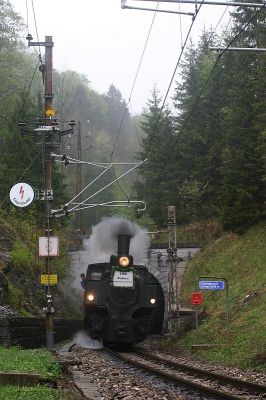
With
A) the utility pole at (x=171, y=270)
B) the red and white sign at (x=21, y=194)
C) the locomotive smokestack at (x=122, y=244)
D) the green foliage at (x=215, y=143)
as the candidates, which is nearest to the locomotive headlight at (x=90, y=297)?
the locomotive smokestack at (x=122, y=244)

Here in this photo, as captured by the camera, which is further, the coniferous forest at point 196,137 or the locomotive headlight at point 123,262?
the coniferous forest at point 196,137

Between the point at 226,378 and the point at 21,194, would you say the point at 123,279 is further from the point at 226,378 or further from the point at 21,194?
the point at 226,378

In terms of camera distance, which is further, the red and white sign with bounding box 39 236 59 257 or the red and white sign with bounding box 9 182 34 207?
the red and white sign with bounding box 9 182 34 207

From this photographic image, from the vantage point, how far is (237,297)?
24500mm

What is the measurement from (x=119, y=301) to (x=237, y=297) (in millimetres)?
5121

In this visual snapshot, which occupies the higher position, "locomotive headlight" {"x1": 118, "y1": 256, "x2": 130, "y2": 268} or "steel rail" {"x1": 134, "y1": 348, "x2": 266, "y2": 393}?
"locomotive headlight" {"x1": 118, "y1": 256, "x2": 130, "y2": 268}

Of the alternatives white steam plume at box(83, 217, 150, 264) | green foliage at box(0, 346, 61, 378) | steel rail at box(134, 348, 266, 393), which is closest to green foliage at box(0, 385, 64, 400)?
green foliage at box(0, 346, 61, 378)

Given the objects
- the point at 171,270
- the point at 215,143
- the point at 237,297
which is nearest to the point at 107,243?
the point at 171,270

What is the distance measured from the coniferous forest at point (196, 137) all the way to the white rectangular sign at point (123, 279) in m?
6.23

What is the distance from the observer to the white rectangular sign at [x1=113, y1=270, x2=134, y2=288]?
22172 millimetres

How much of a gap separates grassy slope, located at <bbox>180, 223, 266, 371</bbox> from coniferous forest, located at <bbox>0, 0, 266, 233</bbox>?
6.07 ft

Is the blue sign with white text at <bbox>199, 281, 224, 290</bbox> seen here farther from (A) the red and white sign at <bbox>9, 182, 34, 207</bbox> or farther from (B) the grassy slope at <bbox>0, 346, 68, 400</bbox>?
(B) the grassy slope at <bbox>0, 346, 68, 400</bbox>

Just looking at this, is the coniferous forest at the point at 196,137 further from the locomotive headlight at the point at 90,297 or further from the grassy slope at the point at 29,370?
the grassy slope at the point at 29,370

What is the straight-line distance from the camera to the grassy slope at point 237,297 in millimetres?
17312
